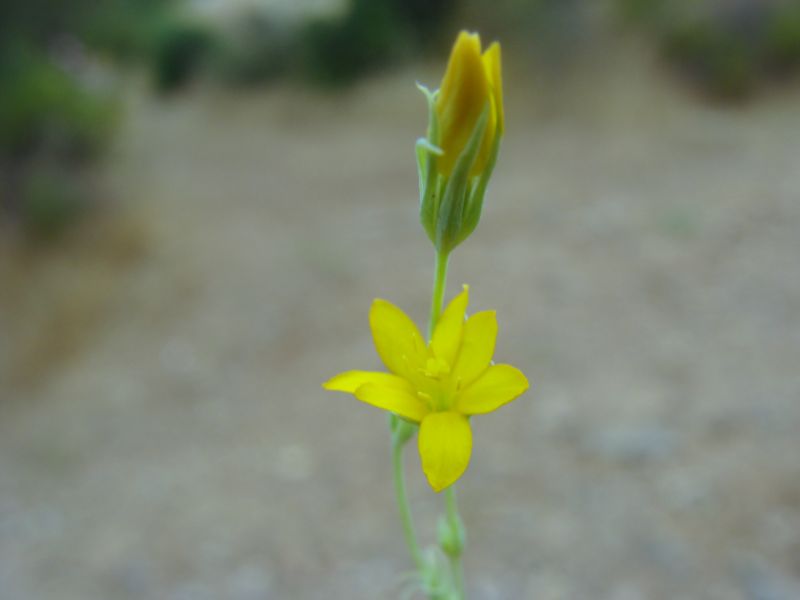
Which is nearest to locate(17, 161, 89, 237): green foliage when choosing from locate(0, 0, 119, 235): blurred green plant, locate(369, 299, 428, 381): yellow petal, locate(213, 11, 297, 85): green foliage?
locate(0, 0, 119, 235): blurred green plant

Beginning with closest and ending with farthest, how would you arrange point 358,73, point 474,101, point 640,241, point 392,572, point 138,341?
1. point 474,101
2. point 392,572
3. point 640,241
4. point 138,341
5. point 358,73

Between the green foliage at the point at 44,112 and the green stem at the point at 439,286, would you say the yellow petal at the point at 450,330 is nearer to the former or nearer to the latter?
the green stem at the point at 439,286

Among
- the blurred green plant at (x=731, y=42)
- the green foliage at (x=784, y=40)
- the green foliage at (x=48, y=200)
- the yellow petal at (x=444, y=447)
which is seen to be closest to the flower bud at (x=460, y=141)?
the yellow petal at (x=444, y=447)

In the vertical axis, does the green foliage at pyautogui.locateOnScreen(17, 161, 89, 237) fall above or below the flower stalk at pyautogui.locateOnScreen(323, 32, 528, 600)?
above

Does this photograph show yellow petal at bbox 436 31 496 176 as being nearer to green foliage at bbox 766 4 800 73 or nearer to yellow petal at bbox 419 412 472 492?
yellow petal at bbox 419 412 472 492

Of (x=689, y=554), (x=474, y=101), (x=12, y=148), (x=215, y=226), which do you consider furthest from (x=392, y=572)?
(x=12, y=148)

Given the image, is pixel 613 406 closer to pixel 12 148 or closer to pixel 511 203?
pixel 511 203

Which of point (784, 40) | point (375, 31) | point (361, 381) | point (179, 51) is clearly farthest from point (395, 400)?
point (179, 51)
